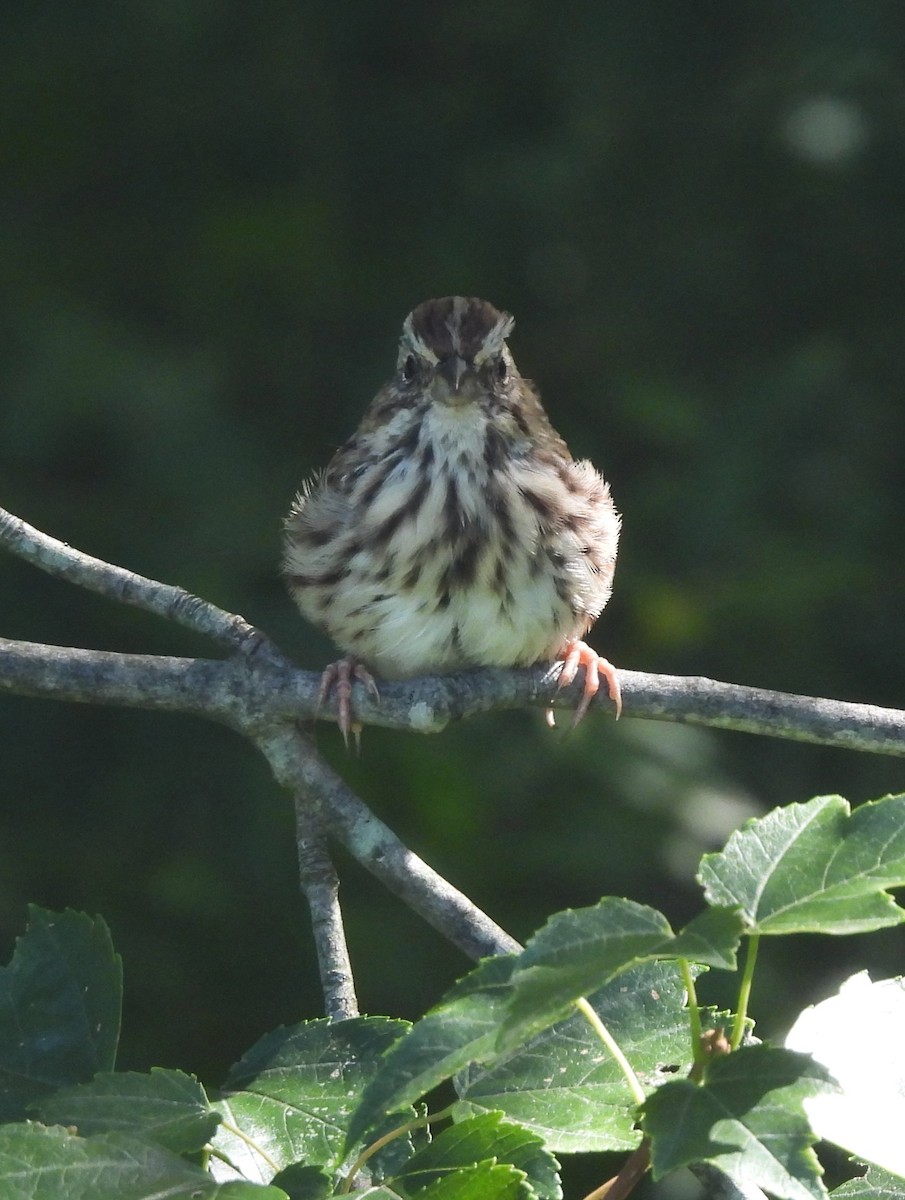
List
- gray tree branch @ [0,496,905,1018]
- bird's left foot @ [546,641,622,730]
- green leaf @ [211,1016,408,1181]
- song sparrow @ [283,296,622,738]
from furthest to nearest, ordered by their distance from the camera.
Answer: song sparrow @ [283,296,622,738]
bird's left foot @ [546,641,622,730]
gray tree branch @ [0,496,905,1018]
green leaf @ [211,1016,408,1181]

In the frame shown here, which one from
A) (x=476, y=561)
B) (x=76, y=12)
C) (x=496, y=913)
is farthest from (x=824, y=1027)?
(x=76, y=12)

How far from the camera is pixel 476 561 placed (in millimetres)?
2746

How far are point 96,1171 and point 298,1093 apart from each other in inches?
9.8

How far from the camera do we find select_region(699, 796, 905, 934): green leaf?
1.11 m

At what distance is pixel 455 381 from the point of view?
2777 millimetres

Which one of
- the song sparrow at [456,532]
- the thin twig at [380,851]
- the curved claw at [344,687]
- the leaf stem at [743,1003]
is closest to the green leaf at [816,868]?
the leaf stem at [743,1003]

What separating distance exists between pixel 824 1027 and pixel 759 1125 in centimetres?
16

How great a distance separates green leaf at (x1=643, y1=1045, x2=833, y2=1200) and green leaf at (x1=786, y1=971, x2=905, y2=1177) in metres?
0.02

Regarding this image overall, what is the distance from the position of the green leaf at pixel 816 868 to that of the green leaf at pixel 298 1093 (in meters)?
0.37

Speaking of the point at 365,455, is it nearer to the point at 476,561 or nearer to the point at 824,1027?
the point at 476,561

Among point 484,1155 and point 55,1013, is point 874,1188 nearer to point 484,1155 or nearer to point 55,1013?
point 484,1155

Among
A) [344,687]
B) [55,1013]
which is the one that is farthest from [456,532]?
[55,1013]

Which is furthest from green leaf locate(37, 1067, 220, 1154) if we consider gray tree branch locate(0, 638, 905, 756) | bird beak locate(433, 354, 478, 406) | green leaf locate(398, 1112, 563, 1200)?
bird beak locate(433, 354, 478, 406)

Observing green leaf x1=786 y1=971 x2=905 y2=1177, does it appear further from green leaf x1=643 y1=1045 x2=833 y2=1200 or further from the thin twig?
the thin twig
